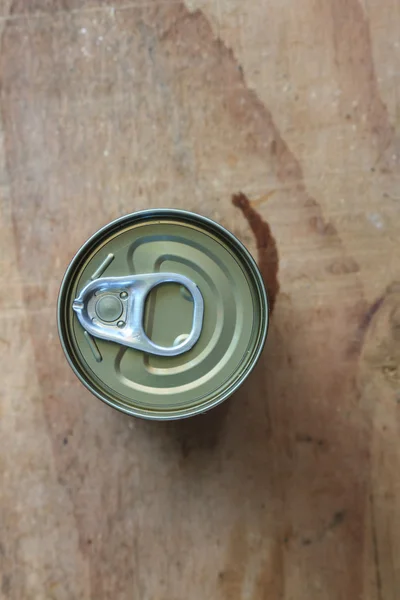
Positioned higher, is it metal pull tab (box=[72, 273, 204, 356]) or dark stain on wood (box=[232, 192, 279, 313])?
dark stain on wood (box=[232, 192, 279, 313])

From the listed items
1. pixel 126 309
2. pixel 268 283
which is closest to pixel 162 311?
pixel 126 309

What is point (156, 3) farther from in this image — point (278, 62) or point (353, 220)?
point (353, 220)

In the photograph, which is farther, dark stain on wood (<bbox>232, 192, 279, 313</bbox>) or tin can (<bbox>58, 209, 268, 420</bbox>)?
dark stain on wood (<bbox>232, 192, 279, 313</bbox>)

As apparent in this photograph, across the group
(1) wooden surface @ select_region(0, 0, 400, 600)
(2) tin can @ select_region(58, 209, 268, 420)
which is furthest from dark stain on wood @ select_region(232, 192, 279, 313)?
(2) tin can @ select_region(58, 209, 268, 420)

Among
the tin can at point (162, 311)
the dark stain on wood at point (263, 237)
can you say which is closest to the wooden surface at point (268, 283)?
the dark stain on wood at point (263, 237)

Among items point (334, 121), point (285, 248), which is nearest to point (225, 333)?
point (285, 248)

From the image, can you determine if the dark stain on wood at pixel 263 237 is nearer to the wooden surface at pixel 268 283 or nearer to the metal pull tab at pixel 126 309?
the wooden surface at pixel 268 283

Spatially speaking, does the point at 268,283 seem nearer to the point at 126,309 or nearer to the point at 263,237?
the point at 263,237

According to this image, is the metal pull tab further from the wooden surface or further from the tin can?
the wooden surface
